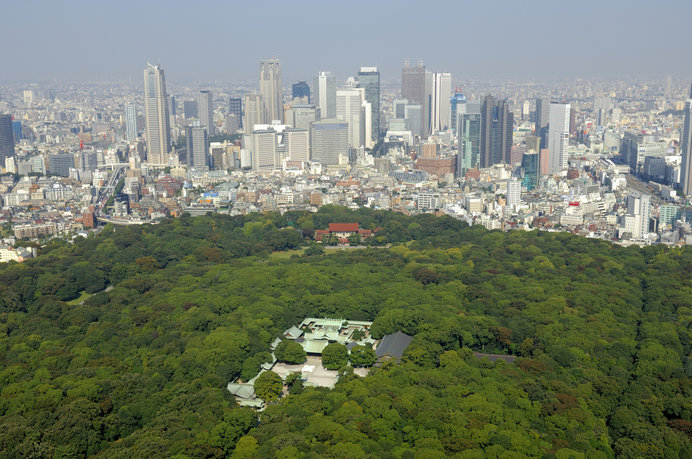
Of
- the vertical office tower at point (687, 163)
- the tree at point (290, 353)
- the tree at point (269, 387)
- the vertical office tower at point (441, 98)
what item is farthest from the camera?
the vertical office tower at point (441, 98)

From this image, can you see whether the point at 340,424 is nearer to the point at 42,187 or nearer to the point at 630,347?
the point at 630,347

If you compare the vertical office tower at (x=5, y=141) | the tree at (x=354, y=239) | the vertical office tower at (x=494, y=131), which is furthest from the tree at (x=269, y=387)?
the vertical office tower at (x=5, y=141)

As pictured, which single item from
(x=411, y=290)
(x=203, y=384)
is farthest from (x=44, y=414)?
(x=411, y=290)

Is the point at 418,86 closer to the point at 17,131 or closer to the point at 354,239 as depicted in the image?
the point at 17,131

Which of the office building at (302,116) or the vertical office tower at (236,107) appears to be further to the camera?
the vertical office tower at (236,107)

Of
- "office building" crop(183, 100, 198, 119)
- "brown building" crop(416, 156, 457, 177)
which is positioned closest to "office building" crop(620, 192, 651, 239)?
"brown building" crop(416, 156, 457, 177)

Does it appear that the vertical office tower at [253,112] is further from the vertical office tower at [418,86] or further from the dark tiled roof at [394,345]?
the dark tiled roof at [394,345]

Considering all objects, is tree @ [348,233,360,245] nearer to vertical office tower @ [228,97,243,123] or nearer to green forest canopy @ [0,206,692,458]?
green forest canopy @ [0,206,692,458]
